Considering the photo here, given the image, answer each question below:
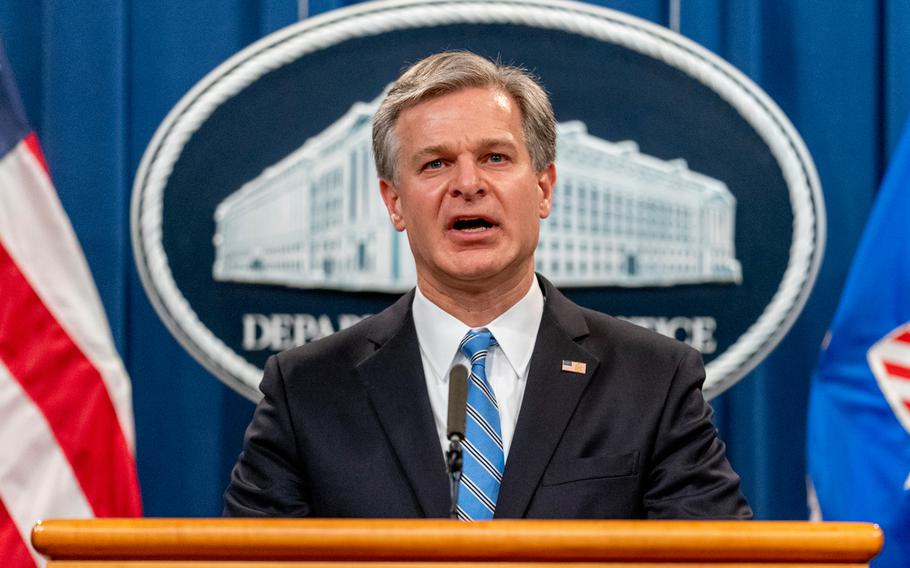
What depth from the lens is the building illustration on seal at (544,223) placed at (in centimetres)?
212

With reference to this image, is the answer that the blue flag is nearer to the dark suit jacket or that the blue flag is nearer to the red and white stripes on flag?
the dark suit jacket

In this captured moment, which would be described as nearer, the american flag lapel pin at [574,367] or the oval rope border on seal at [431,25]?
the american flag lapel pin at [574,367]

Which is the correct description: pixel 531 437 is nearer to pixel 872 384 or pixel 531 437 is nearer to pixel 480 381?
pixel 480 381

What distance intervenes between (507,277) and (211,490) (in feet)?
3.18

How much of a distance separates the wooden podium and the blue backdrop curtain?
128 centimetres

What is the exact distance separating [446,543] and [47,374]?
4.36ft

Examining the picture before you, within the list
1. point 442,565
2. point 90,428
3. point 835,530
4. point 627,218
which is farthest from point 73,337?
point 835,530

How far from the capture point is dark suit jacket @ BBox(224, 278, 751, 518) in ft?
4.45

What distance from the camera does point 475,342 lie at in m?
1.48

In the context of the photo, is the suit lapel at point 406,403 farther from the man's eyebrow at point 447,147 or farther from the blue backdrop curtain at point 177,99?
the blue backdrop curtain at point 177,99

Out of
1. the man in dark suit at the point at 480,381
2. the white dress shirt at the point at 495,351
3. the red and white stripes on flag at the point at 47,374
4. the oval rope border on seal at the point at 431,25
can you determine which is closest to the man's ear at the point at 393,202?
the man in dark suit at the point at 480,381

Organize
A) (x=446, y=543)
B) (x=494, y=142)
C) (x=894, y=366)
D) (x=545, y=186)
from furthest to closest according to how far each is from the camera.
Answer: (x=894, y=366) < (x=545, y=186) < (x=494, y=142) < (x=446, y=543)

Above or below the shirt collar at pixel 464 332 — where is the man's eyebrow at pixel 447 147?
above

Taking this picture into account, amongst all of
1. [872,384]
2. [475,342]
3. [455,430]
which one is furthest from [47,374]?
[872,384]
